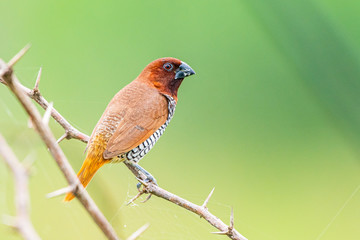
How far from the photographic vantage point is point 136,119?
3.26m

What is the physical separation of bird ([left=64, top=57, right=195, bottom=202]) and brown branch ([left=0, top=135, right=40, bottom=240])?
199cm

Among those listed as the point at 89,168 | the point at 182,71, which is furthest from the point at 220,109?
the point at 89,168

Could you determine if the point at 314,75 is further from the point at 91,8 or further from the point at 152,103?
the point at 91,8

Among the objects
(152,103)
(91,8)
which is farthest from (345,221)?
(91,8)

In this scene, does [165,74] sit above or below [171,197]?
above

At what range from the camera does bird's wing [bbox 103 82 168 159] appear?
3.06m

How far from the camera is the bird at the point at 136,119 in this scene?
295 centimetres

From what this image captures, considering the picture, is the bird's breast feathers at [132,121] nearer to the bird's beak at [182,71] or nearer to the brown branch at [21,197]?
the bird's beak at [182,71]

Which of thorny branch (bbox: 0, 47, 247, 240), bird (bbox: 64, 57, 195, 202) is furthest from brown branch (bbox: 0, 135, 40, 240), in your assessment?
bird (bbox: 64, 57, 195, 202)

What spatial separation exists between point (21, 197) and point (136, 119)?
8.36 feet

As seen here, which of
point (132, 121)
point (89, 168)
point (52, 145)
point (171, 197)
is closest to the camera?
point (52, 145)

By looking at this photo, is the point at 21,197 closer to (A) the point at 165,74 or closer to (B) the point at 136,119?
(B) the point at 136,119

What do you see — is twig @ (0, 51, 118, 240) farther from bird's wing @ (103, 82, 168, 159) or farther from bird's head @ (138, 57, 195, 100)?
bird's head @ (138, 57, 195, 100)

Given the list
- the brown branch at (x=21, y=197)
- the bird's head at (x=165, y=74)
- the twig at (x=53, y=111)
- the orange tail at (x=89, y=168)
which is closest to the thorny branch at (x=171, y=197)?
the twig at (x=53, y=111)
